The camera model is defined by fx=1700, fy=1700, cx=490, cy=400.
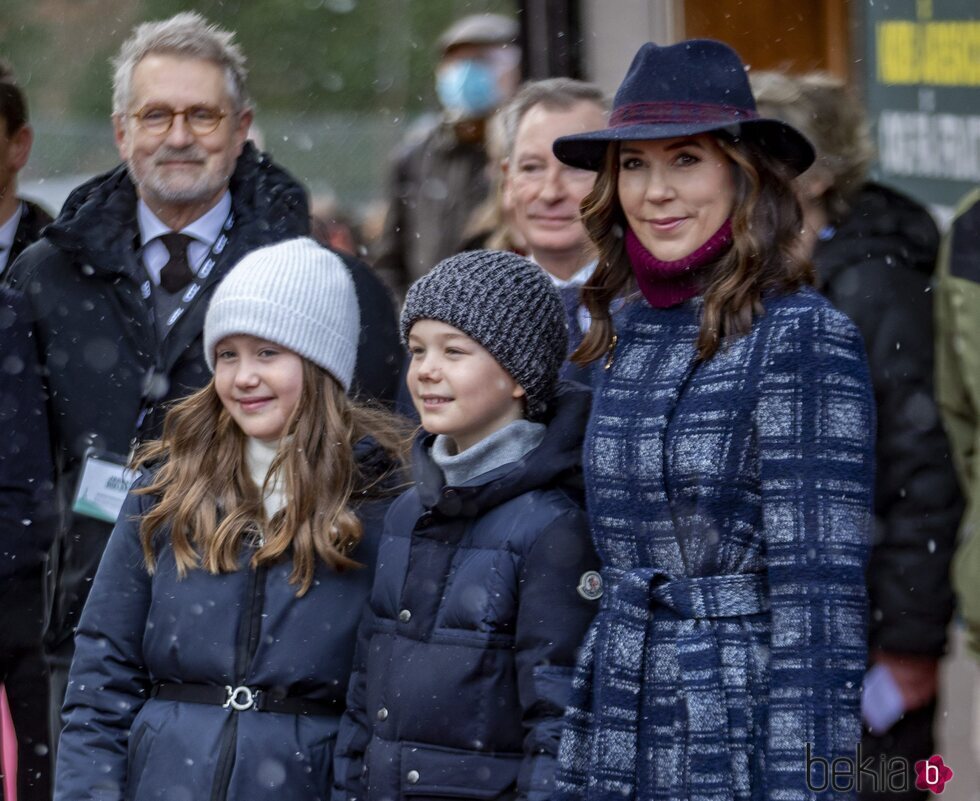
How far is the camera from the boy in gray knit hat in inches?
128

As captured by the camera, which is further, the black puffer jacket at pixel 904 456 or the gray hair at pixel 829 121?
the gray hair at pixel 829 121

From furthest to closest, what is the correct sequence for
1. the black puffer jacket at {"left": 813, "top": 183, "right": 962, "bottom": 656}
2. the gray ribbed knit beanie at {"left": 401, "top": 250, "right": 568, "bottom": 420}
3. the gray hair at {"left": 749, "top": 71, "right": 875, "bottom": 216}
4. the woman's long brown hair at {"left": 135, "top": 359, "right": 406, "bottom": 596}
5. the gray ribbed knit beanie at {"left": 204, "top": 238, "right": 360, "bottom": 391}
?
1. the gray hair at {"left": 749, "top": 71, "right": 875, "bottom": 216}
2. the black puffer jacket at {"left": 813, "top": 183, "right": 962, "bottom": 656}
3. the gray ribbed knit beanie at {"left": 204, "top": 238, "right": 360, "bottom": 391}
4. the woman's long brown hair at {"left": 135, "top": 359, "right": 406, "bottom": 596}
5. the gray ribbed knit beanie at {"left": 401, "top": 250, "right": 568, "bottom": 420}

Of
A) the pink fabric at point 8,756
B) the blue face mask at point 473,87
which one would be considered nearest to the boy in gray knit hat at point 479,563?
the pink fabric at point 8,756

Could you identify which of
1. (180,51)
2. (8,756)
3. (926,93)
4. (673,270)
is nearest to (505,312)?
(673,270)

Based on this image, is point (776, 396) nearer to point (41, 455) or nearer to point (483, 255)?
point (483, 255)

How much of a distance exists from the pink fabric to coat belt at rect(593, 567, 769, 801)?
7.69 feet

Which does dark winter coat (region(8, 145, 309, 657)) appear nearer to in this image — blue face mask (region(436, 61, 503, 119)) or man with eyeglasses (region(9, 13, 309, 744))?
man with eyeglasses (region(9, 13, 309, 744))

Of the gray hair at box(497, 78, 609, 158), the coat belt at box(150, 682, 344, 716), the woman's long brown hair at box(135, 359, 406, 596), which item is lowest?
the coat belt at box(150, 682, 344, 716)

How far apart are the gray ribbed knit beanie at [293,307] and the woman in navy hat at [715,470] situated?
0.78 meters

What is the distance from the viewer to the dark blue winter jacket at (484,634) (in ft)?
10.6

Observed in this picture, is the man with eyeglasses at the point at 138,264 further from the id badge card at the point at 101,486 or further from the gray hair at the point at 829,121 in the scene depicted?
the gray hair at the point at 829,121

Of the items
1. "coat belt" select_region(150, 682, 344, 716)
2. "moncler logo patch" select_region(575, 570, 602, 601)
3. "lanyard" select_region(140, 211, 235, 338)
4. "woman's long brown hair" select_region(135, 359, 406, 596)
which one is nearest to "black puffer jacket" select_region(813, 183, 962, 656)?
"moncler logo patch" select_region(575, 570, 602, 601)

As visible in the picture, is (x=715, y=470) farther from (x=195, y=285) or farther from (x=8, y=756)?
(x=8, y=756)

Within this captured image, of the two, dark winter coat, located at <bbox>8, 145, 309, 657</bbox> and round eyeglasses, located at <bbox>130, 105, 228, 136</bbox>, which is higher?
round eyeglasses, located at <bbox>130, 105, 228, 136</bbox>
